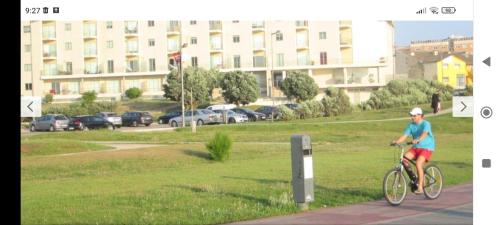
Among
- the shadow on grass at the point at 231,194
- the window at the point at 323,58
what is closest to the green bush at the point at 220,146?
the shadow on grass at the point at 231,194

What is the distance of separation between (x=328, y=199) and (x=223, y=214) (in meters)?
1.58

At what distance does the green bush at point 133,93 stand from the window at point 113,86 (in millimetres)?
74

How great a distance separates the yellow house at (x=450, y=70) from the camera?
153 inches

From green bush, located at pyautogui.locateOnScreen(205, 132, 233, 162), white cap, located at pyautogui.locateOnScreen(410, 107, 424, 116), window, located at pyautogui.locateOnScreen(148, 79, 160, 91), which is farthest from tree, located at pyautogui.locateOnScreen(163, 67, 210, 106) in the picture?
green bush, located at pyautogui.locateOnScreen(205, 132, 233, 162)

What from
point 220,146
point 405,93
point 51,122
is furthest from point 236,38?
point 220,146

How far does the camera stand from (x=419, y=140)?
6.29 meters

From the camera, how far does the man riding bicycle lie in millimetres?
6025

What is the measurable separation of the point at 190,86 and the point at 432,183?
124 inches

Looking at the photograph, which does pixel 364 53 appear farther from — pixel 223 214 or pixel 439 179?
pixel 439 179

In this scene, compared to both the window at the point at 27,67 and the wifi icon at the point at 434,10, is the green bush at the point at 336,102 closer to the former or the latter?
the window at the point at 27,67

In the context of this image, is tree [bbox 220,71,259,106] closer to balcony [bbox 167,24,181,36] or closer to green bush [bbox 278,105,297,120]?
balcony [bbox 167,24,181,36]

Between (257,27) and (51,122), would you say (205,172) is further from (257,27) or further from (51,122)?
(257,27)
